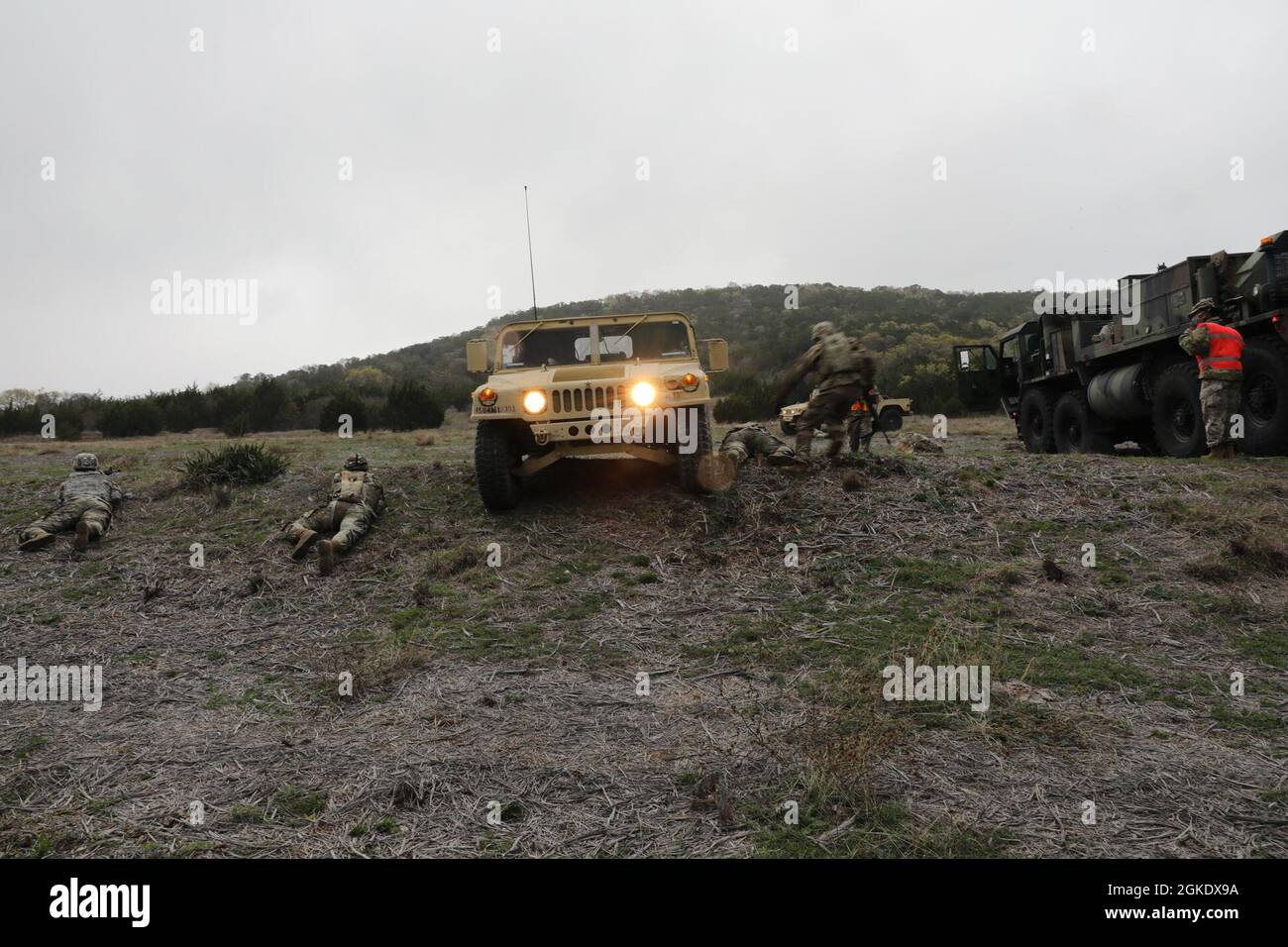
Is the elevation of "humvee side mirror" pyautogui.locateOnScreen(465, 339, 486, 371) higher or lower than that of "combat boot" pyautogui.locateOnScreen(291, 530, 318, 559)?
higher

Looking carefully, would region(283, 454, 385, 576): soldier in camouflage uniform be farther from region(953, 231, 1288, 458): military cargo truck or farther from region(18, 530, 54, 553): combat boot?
region(953, 231, 1288, 458): military cargo truck

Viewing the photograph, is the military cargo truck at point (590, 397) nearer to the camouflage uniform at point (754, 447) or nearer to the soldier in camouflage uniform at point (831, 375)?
the soldier in camouflage uniform at point (831, 375)

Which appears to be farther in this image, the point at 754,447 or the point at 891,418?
the point at 891,418

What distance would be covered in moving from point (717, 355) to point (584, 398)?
1.53 m

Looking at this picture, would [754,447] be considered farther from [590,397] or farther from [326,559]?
[326,559]

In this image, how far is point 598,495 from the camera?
683 cm

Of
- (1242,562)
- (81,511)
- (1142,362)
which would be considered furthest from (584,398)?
(1142,362)

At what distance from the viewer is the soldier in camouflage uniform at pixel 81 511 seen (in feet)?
20.7

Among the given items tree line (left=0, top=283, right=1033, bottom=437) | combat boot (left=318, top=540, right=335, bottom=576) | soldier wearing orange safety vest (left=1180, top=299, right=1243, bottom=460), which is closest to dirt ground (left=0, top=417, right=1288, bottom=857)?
combat boot (left=318, top=540, right=335, bottom=576)

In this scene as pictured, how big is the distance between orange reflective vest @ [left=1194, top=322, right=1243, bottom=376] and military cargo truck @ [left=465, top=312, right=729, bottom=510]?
500 cm

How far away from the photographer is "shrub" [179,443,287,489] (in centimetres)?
780
